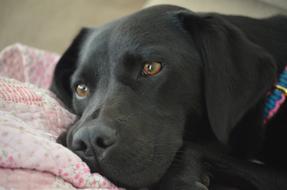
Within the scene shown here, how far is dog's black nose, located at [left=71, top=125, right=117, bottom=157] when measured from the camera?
1011 mm

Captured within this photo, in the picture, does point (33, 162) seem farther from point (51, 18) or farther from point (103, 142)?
point (51, 18)

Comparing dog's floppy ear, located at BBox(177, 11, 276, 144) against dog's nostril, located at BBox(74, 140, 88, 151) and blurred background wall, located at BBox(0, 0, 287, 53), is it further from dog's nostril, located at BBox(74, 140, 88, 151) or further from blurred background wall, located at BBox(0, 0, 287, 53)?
blurred background wall, located at BBox(0, 0, 287, 53)

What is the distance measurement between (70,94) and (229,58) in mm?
745

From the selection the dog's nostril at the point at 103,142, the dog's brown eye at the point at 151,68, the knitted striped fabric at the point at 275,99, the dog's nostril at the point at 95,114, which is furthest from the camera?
the knitted striped fabric at the point at 275,99

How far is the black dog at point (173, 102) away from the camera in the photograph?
106cm

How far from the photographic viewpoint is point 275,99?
4.66 ft

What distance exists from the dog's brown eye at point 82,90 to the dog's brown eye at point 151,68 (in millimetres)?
259

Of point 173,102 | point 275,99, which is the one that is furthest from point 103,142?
point 275,99

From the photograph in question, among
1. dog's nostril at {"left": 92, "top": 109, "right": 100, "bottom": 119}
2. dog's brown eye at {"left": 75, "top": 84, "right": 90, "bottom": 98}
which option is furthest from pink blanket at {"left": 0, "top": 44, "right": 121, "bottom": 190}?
dog's brown eye at {"left": 75, "top": 84, "right": 90, "bottom": 98}

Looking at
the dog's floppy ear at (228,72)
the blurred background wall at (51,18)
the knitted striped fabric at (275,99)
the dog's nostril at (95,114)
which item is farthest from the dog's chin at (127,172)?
the blurred background wall at (51,18)

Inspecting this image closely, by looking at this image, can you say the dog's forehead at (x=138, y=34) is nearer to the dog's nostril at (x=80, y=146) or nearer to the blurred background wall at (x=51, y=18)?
the dog's nostril at (x=80, y=146)

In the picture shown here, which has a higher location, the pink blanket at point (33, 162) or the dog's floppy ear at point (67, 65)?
the pink blanket at point (33, 162)

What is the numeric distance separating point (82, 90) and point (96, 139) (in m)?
0.48

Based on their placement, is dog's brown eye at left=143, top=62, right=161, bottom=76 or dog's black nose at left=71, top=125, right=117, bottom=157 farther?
dog's brown eye at left=143, top=62, right=161, bottom=76
